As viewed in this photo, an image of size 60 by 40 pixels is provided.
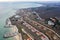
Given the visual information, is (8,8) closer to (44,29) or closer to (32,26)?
(32,26)

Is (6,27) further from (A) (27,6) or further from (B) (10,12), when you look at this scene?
(A) (27,6)

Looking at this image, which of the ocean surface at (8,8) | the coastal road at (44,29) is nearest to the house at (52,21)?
the coastal road at (44,29)

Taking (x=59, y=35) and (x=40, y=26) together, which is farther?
(x=40, y=26)

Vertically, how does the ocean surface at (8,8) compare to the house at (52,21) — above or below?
above

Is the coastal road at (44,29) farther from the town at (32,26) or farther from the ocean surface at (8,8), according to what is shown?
the ocean surface at (8,8)

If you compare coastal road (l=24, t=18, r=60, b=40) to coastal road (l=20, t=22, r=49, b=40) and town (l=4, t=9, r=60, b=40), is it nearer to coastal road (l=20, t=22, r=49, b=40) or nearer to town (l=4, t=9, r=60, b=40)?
town (l=4, t=9, r=60, b=40)

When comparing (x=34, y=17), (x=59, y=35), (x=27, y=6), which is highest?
(x=27, y=6)

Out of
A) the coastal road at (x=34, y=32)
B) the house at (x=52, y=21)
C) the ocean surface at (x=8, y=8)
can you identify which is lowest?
the coastal road at (x=34, y=32)

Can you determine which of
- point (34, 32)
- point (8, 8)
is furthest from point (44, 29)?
point (8, 8)

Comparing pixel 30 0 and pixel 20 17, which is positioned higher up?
pixel 30 0

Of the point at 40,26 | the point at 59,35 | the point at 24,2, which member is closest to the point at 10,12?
the point at 24,2

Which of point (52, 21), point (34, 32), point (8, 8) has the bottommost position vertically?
point (34, 32)
